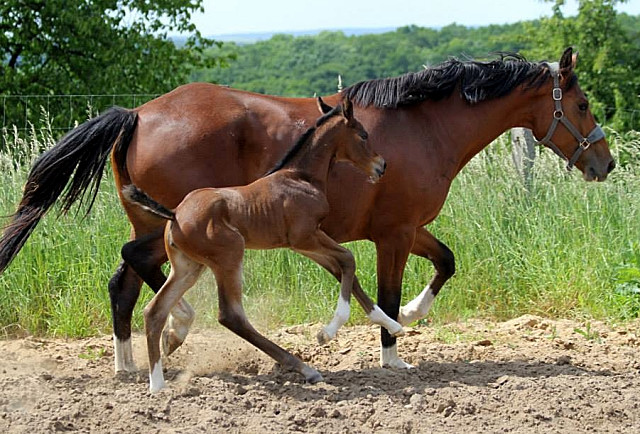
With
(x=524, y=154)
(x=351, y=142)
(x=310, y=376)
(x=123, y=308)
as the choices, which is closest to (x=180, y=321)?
(x=123, y=308)

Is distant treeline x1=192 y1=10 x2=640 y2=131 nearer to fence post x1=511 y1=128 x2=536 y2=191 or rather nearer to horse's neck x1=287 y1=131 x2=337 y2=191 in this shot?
fence post x1=511 y1=128 x2=536 y2=191

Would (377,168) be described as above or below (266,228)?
above

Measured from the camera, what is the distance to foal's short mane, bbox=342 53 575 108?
5.83m

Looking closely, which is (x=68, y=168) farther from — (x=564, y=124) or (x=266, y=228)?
(x=564, y=124)

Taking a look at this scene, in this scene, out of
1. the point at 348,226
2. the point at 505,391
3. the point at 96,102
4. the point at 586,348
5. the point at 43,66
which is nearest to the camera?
the point at 505,391

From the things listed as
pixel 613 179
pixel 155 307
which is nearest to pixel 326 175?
pixel 155 307

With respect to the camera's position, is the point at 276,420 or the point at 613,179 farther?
the point at 613,179

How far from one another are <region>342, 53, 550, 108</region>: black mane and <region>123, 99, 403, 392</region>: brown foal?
23.0 inches

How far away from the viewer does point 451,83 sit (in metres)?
5.93

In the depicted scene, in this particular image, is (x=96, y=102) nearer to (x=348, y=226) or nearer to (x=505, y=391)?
(x=348, y=226)

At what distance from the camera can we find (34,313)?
7.03m

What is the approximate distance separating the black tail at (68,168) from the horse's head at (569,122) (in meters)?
2.65

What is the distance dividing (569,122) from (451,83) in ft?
2.65

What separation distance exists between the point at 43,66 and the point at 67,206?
34.3 feet
